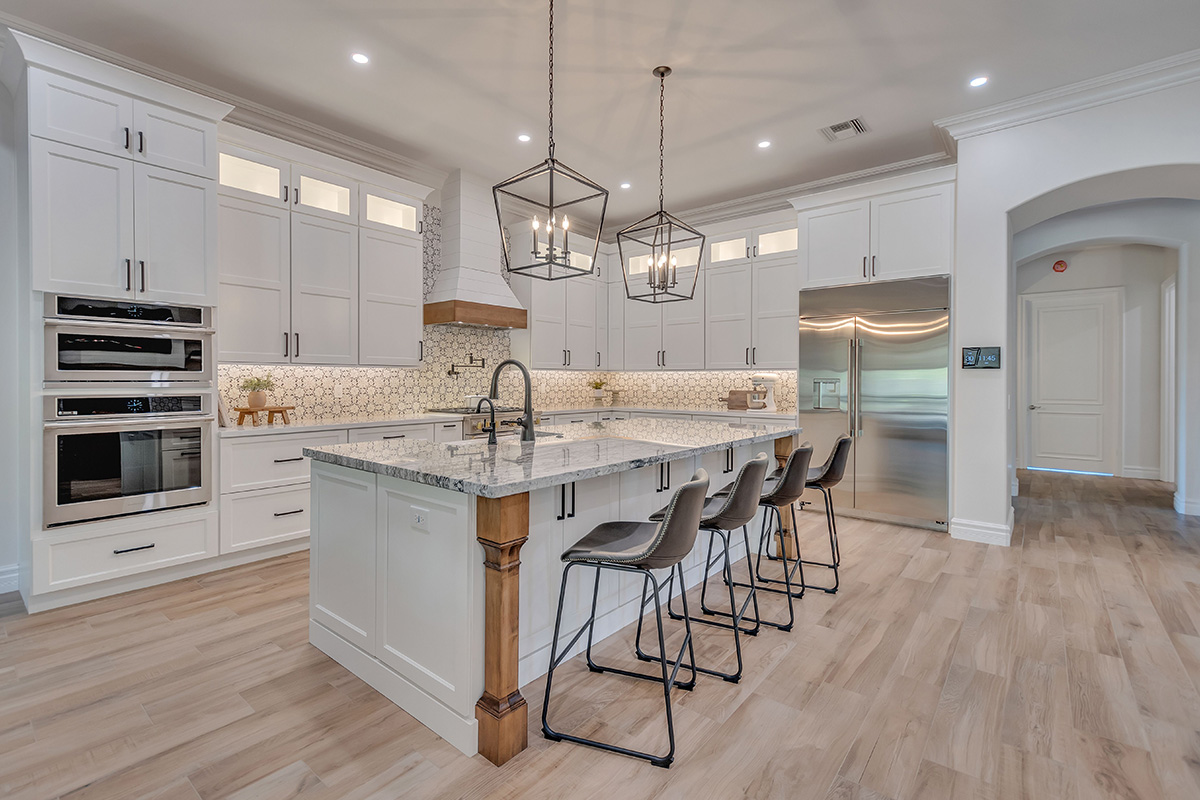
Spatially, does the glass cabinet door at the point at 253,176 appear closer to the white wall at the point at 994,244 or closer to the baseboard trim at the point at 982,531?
the white wall at the point at 994,244

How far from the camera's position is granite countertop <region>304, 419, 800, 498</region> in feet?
5.92

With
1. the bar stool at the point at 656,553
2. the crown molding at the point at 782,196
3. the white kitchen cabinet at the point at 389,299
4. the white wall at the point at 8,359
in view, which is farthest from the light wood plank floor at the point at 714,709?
the crown molding at the point at 782,196

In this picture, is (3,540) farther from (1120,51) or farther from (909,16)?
(1120,51)

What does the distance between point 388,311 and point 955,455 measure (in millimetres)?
4771

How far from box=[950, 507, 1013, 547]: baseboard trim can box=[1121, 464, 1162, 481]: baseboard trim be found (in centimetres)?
399

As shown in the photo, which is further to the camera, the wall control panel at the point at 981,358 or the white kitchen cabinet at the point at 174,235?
the wall control panel at the point at 981,358

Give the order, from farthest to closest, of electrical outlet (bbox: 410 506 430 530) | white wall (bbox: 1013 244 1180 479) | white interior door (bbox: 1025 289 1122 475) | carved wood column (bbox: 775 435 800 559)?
white interior door (bbox: 1025 289 1122 475) → white wall (bbox: 1013 244 1180 479) → carved wood column (bbox: 775 435 800 559) → electrical outlet (bbox: 410 506 430 530)

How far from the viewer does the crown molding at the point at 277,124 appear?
Result: 10.8ft

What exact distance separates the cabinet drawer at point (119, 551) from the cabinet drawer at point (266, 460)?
0.28 meters

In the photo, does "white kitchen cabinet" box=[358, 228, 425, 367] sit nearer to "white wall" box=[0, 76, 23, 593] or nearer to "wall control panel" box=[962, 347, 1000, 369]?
"white wall" box=[0, 76, 23, 593]

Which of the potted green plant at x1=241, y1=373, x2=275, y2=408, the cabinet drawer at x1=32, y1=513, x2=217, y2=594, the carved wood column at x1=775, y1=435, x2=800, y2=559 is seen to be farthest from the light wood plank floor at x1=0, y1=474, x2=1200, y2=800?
the potted green plant at x1=241, y1=373, x2=275, y2=408

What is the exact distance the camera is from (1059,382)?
7.38 metres

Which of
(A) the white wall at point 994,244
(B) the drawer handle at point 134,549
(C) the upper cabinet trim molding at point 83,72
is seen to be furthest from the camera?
(A) the white wall at point 994,244

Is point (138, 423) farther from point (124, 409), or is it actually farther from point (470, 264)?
point (470, 264)
